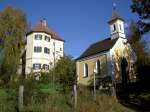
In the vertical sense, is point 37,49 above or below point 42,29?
below

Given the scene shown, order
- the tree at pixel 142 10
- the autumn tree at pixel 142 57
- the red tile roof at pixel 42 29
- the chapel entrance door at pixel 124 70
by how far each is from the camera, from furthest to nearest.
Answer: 1. the red tile roof at pixel 42 29
2. the chapel entrance door at pixel 124 70
3. the autumn tree at pixel 142 57
4. the tree at pixel 142 10

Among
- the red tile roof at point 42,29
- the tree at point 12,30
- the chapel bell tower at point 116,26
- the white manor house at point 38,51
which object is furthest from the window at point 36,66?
the chapel bell tower at point 116,26

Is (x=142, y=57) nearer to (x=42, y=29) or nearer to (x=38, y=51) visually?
(x=38, y=51)

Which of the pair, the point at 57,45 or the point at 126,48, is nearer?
the point at 126,48

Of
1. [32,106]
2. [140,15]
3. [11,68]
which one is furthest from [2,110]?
[11,68]

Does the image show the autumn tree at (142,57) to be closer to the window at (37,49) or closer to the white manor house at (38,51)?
the white manor house at (38,51)

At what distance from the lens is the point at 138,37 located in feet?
85.9

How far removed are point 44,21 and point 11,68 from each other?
1121 inches

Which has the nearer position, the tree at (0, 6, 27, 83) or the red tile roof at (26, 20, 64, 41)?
the tree at (0, 6, 27, 83)

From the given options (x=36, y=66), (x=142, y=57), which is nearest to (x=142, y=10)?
(x=142, y=57)

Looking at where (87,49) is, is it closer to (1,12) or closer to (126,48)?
(126,48)

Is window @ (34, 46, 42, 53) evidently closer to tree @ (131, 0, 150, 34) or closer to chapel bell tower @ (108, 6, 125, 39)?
chapel bell tower @ (108, 6, 125, 39)

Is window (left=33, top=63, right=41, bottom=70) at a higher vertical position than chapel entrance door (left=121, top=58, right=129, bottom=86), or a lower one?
higher

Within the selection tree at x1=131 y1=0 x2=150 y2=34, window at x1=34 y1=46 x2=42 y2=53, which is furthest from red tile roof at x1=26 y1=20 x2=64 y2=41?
tree at x1=131 y1=0 x2=150 y2=34
